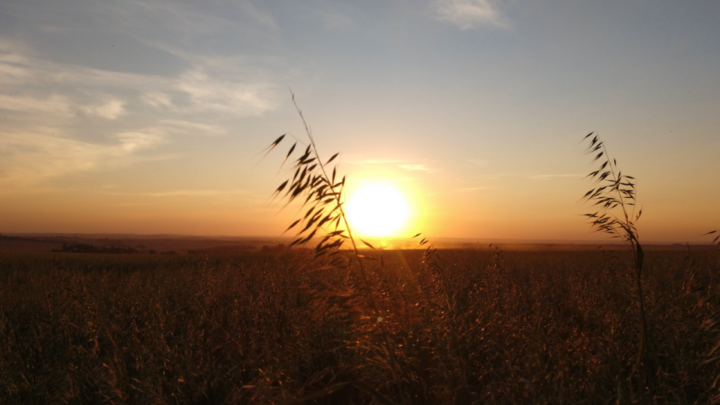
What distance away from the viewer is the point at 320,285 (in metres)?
3.31

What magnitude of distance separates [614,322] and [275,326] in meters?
3.68

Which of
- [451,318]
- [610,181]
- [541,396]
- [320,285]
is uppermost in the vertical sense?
[610,181]

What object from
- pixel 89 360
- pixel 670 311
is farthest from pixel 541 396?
pixel 89 360

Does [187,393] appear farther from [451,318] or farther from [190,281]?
[190,281]

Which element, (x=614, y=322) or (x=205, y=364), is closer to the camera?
(x=205, y=364)

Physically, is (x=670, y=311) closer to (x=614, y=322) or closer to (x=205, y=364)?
(x=614, y=322)

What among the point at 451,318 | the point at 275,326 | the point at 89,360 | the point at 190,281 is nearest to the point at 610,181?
the point at 451,318

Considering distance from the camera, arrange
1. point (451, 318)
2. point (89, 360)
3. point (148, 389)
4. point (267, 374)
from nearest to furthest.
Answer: point (267, 374)
point (148, 389)
point (451, 318)
point (89, 360)

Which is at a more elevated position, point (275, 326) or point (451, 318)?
point (451, 318)

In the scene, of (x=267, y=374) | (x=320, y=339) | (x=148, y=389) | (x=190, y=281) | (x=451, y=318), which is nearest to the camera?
(x=267, y=374)

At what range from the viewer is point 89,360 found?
425 centimetres

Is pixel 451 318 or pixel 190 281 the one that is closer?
pixel 451 318

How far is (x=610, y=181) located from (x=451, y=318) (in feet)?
7.23

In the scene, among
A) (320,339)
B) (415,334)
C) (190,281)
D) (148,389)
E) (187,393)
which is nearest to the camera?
(148,389)
